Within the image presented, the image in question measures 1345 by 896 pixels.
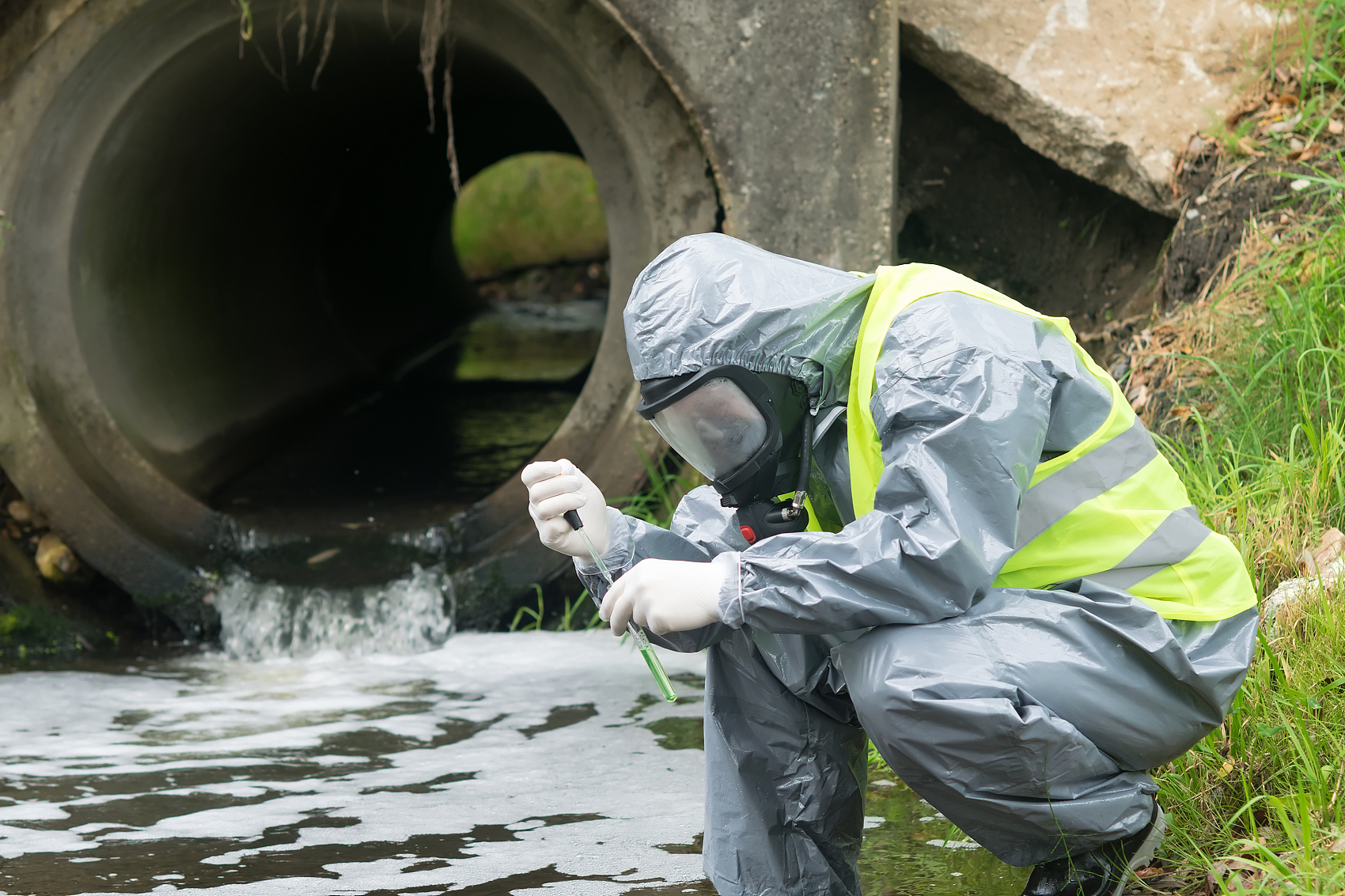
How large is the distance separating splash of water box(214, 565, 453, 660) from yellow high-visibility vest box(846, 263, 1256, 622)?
2.74m

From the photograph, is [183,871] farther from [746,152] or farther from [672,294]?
[746,152]

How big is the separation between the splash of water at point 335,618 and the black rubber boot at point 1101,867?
110 inches

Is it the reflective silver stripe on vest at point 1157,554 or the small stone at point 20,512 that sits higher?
the small stone at point 20,512

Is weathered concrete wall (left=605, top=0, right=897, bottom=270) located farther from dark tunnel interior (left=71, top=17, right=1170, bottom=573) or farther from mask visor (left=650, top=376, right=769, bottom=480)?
mask visor (left=650, top=376, right=769, bottom=480)

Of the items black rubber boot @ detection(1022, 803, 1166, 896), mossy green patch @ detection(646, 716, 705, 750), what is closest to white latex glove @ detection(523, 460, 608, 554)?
black rubber boot @ detection(1022, 803, 1166, 896)

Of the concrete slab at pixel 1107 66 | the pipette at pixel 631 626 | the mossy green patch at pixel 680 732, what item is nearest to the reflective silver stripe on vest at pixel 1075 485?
the pipette at pixel 631 626

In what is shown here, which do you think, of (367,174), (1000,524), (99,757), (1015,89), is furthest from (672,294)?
(367,174)

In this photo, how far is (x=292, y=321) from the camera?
24.5 ft

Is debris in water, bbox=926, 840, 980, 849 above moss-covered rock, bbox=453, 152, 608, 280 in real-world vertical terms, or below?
below

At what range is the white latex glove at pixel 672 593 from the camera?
1846 mm

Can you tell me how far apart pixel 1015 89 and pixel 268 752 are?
3182 millimetres

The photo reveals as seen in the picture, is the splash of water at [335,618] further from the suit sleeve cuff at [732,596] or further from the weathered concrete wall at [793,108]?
the suit sleeve cuff at [732,596]

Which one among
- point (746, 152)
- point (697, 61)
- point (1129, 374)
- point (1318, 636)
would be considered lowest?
point (1318, 636)

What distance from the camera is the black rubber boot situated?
6.27 ft
